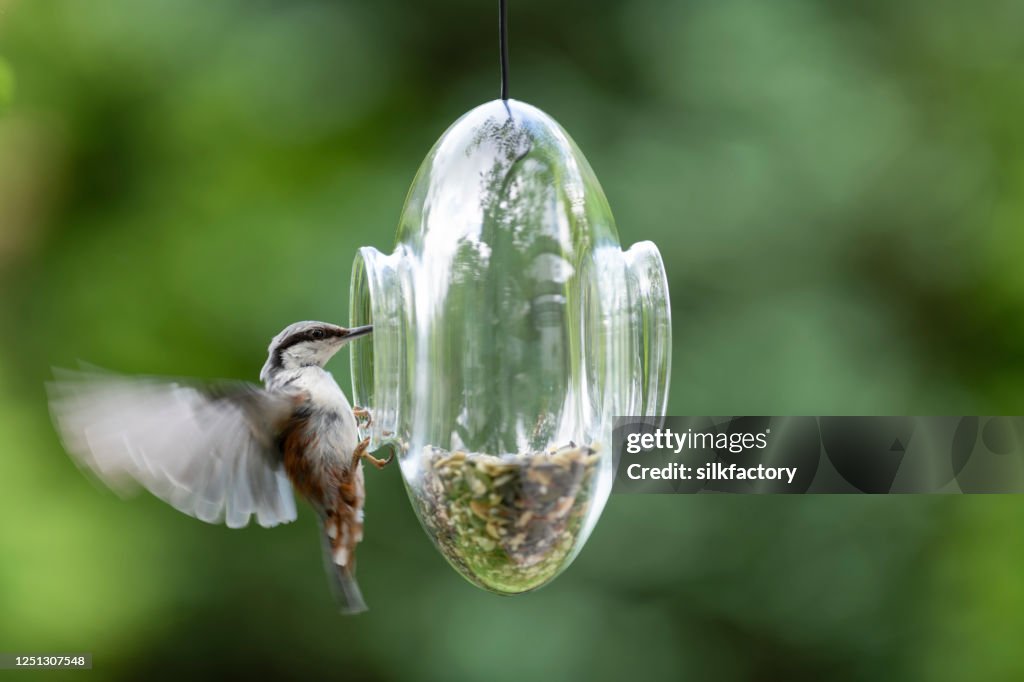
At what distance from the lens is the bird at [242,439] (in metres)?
1.08

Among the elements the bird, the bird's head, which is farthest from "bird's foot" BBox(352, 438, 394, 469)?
the bird's head

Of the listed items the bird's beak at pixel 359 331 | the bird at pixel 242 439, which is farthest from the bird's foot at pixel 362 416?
the bird's beak at pixel 359 331

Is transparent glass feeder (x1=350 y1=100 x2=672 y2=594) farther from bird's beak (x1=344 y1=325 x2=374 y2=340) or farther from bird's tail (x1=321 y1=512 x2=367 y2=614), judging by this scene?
bird's tail (x1=321 y1=512 x2=367 y2=614)

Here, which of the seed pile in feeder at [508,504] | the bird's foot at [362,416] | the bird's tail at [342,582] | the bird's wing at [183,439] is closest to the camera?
the bird's wing at [183,439]

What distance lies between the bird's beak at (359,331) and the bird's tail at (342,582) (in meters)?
0.34

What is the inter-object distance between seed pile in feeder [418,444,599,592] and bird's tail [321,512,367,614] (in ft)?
0.83

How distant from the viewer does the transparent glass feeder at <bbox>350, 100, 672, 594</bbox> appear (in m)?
1.17

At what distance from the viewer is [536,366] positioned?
3.84ft

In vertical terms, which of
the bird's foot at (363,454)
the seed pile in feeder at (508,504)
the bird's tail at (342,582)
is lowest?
the bird's tail at (342,582)

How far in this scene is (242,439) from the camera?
125 centimetres

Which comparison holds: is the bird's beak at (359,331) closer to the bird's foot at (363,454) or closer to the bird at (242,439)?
→ the bird at (242,439)

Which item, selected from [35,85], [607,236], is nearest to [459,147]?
[607,236]

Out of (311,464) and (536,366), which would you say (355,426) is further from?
(536,366)

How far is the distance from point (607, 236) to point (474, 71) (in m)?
1.21
